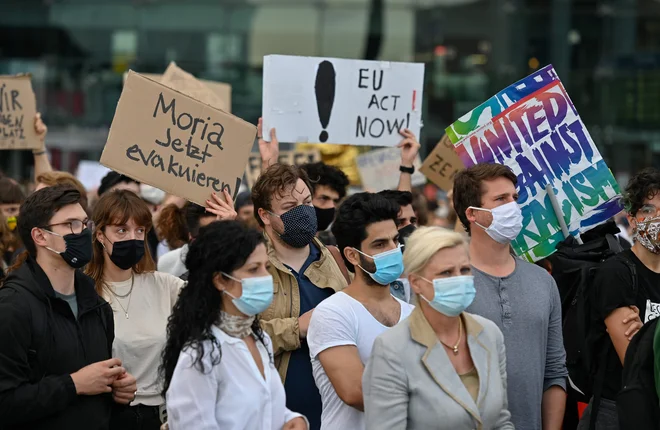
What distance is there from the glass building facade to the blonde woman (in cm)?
1849

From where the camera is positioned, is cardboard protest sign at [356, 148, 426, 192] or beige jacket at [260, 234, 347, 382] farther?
cardboard protest sign at [356, 148, 426, 192]

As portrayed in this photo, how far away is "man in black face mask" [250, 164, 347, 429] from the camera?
5.04 meters

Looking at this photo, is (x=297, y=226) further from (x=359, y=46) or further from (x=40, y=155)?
(x=359, y=46)

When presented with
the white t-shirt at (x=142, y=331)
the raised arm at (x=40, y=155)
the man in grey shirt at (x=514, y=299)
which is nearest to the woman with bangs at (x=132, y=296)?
the white t-shirt at (x=142, y=331)

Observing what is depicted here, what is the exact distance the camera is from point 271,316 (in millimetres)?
5102

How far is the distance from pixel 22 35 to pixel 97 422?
66.1 ft

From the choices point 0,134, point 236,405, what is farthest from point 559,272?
point 0,134

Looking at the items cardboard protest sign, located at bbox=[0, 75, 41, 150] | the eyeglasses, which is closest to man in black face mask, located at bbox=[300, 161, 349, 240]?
the eyeglasses

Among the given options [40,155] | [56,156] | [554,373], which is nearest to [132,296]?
[554,373]

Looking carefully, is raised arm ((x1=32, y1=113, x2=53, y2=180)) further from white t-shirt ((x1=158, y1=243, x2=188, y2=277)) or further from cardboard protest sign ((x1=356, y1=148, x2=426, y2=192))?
cardboard protest sign ((x1=356, y1=148, x2=426, y2=192))

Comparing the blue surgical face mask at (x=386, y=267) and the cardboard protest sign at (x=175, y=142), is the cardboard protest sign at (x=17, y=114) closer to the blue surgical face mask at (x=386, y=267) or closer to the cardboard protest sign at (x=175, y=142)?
the cardboard protest sign at (x=175, y=142)

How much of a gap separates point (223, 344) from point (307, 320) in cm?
102

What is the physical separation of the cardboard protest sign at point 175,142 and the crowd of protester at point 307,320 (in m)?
0.21

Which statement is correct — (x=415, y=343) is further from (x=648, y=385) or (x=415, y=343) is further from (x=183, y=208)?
(x=183, y=208)
